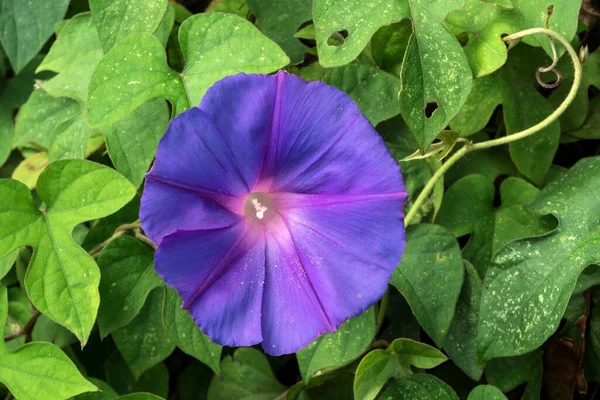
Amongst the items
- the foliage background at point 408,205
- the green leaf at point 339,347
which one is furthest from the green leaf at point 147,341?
the green leaf at point 339,347

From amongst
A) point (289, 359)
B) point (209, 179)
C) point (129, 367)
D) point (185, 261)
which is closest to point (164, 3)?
point (209, 179)

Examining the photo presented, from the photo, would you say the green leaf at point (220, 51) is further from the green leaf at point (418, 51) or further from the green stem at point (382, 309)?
the green stem at point (382, 309)

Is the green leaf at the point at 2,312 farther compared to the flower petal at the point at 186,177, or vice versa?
the green leaf at the point at 2,312

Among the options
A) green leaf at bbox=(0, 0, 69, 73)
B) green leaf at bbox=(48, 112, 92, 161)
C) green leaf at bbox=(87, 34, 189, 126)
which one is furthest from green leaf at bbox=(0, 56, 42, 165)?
green leaf at bbox=(87, 34, 189, 126)

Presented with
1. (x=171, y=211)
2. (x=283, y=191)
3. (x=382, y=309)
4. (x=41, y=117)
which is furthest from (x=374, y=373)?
(x=41, y=117)

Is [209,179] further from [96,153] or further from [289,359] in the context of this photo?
[289,359]

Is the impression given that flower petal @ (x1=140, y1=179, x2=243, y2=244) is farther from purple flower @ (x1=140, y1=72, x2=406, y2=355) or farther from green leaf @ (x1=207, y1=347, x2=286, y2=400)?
green leaf @ (x1=207, y1=347, x2=286, y2=400)
